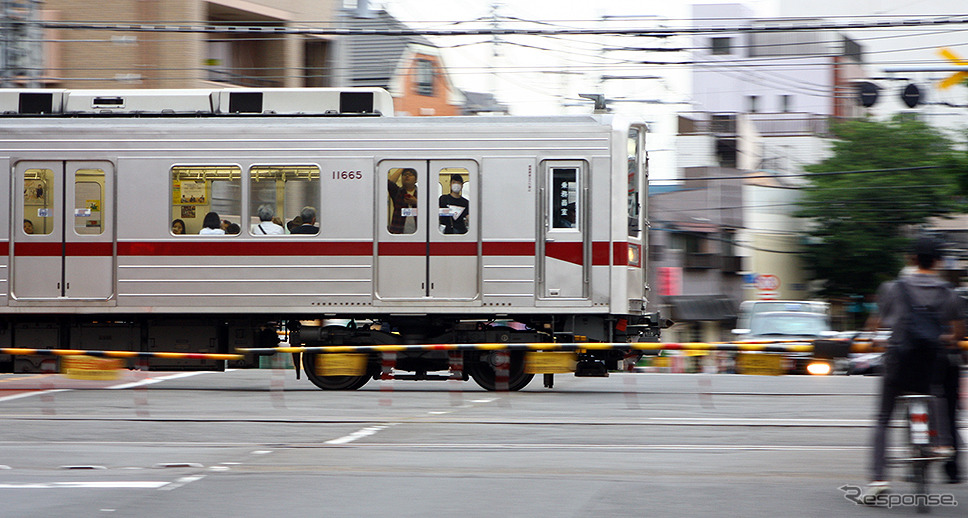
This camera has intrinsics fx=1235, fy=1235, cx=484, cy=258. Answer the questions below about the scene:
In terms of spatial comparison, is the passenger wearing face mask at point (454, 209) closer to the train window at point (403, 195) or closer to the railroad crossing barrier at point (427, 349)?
the train window at point (403, 195)

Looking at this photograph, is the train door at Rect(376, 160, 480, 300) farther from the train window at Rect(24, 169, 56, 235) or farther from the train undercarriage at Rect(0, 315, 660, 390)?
the train window at Rect(24, 169, 56, 235)

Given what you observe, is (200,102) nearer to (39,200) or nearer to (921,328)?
(39,200)

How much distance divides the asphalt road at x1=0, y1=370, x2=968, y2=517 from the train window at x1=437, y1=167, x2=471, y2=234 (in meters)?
2.02

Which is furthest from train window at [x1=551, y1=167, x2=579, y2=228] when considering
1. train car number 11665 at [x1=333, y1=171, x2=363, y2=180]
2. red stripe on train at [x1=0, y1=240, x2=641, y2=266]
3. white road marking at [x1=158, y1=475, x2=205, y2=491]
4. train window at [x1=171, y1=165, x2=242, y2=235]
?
white road marking at [x1=158, y1=475, x2=205, y2=491]

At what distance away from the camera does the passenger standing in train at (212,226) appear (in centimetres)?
1475

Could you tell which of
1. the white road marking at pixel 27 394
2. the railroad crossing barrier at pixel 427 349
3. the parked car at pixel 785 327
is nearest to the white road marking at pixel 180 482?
the railroad crossing barrier at pixel 427 349

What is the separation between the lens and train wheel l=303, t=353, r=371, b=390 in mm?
15062

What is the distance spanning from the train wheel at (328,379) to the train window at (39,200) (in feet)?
11.3

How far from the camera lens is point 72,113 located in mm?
15109

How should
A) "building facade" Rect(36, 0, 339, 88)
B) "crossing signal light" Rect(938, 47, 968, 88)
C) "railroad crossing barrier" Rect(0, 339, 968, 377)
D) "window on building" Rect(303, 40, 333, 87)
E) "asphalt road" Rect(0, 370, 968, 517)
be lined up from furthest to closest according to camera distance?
"window on building" Rect(303, 40, 333, 87) → "building facade" Rect(36, 0, 339, 88) → "railroad crossing barrier" Rect(0, 339, 968, 377) → "asphalt road" Rect(0, 370, 968, 517) → "crossing signal light" Rect(938, 47, 968, 88)

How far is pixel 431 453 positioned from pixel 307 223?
640cm

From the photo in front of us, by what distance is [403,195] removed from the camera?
1456 cm

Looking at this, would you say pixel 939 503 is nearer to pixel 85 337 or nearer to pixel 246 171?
pixel 246 171

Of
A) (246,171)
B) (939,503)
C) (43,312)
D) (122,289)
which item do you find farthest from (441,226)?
(939,503)
